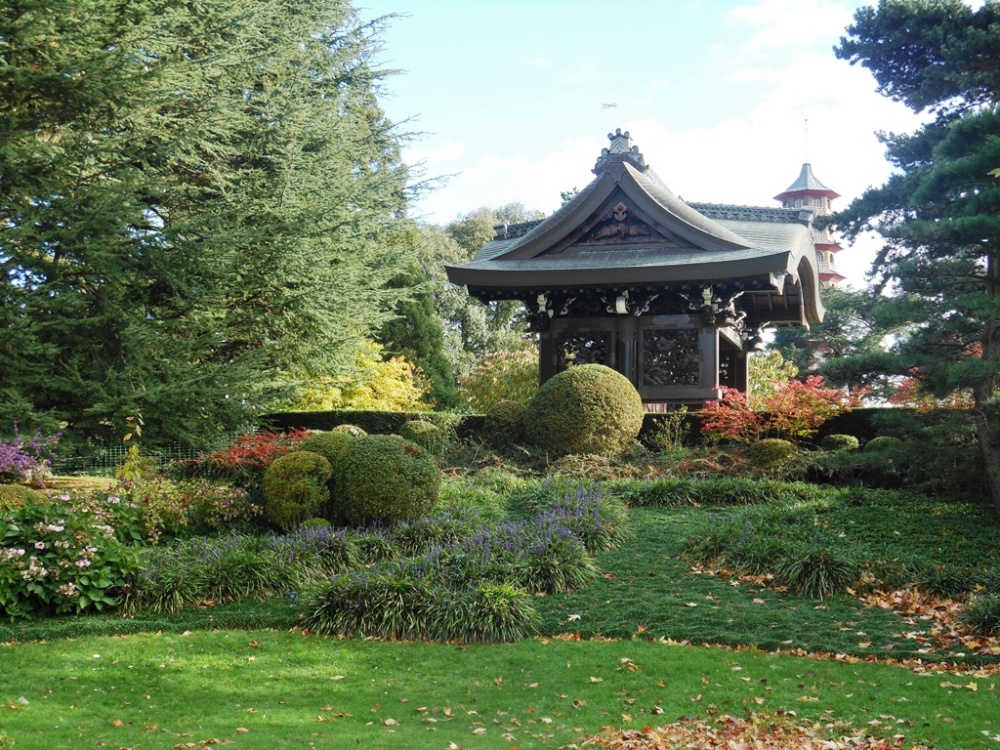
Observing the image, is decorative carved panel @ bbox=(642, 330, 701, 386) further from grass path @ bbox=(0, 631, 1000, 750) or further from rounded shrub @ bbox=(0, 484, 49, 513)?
rounded shrub @ bbox=(0, 484, 49, 513)

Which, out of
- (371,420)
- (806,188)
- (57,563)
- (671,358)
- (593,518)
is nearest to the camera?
(57,563)

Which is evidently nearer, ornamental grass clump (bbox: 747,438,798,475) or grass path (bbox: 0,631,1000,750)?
grass path (bbox: 0,631,1000,750)

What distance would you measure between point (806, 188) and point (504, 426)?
46802 mm

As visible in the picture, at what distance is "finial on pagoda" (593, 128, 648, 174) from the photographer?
19.0 m

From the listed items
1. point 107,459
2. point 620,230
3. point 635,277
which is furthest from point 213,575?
point 620,230

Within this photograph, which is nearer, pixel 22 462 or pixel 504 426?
pixel 22 462

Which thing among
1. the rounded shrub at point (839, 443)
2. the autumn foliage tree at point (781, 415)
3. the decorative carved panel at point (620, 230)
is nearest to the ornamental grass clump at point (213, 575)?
the autumn foliage tree at point (781, 415)

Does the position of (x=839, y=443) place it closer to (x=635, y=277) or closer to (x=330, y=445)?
(x=635, y=277)

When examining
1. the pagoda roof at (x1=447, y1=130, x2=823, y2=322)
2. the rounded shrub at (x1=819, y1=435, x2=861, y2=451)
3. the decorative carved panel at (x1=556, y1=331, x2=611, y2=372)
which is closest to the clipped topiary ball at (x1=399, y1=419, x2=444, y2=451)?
the pagoda roof at (x1=447, y1=130, x2=823, y2=322)

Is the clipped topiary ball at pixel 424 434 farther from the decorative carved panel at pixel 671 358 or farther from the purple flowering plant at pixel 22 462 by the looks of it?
the purple flowering plant at pixel 22 462

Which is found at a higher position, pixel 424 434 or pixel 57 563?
pixel 424 434

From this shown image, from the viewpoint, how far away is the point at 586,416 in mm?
15297

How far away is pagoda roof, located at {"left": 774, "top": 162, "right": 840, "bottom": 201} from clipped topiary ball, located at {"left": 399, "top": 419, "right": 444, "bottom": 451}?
47.2 m

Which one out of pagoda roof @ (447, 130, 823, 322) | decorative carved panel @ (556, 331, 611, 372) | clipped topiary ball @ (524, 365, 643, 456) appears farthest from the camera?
decorative carved panel @ (556, 331, 611, 372)
